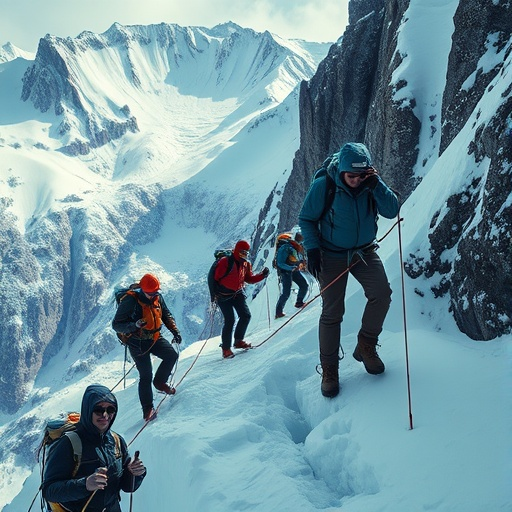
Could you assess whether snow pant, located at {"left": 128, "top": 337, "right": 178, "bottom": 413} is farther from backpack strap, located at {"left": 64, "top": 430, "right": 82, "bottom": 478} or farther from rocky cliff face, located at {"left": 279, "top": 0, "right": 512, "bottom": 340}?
rocky cliff face, located at {"left": 279, "top": 0, "right": 512, "bottom": 340}

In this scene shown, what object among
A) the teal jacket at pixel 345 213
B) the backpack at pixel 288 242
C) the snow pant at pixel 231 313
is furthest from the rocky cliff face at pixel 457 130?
the backpack at pixel 288 242

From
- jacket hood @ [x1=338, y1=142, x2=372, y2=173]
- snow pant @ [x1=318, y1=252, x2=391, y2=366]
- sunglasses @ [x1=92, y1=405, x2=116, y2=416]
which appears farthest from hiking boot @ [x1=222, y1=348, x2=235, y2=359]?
jacket hood @ [x1=338, y1=142, x2=372, y2=173]

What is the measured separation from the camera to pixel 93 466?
4.04 meters

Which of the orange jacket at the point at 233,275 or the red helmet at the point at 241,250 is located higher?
the red helmet at the point at 241,250

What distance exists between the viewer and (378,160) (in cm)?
2238

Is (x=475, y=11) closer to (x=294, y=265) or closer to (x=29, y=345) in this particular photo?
(x=294, y=265)

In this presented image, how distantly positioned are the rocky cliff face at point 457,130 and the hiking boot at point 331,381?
1903mm

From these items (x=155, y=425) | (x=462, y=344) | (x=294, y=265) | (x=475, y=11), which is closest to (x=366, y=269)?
(x=462, y=344)

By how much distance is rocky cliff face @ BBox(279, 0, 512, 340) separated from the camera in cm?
555

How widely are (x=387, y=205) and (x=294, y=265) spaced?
27.6ft

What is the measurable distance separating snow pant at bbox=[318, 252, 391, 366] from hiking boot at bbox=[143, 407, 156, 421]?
390 cm

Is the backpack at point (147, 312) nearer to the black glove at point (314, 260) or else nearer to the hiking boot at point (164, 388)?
the hiking boot at point (164, 388)

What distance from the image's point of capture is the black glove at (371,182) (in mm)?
4844

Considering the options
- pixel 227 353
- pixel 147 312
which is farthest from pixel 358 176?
pixel 227 353
